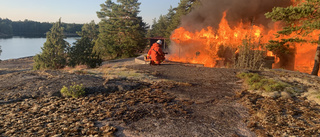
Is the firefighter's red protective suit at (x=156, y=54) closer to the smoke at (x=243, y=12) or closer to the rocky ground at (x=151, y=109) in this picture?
the rocky ground at (x=151, y=109)

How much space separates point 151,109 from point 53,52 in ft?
55.5

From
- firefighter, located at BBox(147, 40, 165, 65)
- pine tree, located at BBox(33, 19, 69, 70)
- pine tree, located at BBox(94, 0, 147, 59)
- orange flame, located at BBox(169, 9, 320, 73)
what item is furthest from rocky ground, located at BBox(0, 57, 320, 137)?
pine tree, located at BBox(94, 0, 147, 59)

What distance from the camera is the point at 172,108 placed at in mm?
4746

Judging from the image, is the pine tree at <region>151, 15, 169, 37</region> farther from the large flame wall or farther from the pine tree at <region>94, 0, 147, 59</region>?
the large flame wall

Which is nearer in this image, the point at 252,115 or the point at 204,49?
the point at 252,115

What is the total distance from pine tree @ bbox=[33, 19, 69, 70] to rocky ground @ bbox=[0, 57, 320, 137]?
11.3 m

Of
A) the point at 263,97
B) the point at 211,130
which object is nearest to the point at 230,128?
the point at 211,130

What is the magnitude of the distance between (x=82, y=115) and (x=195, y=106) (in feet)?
8.84

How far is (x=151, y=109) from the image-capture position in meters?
4.66

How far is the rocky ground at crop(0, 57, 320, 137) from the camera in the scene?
3611 mm

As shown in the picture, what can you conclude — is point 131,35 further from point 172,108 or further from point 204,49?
point 172,108

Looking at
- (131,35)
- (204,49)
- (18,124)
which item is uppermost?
(131,35)

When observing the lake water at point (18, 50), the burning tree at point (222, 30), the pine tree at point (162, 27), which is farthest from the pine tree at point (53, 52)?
the pine tree at point (162, 27)

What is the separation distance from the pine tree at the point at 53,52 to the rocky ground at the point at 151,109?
37.0 ft
